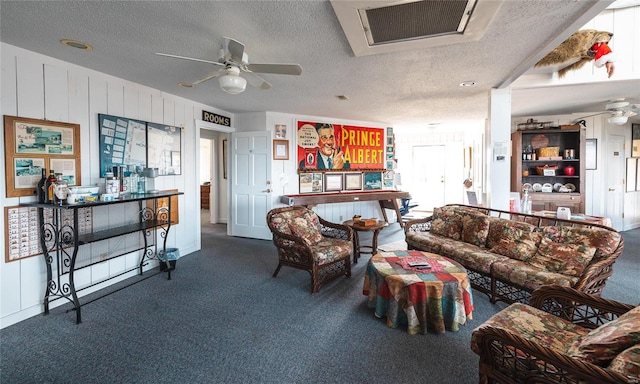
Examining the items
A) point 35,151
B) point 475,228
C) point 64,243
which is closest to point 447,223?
point 475,228

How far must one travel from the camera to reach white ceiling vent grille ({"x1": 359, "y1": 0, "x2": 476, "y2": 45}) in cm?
188

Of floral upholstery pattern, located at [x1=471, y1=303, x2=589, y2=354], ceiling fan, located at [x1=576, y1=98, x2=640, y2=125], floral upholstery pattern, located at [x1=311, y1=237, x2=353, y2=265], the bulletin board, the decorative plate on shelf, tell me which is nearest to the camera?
floral upholstery pattern, located at [x1=471, y1=303, x2=589, y2=354]

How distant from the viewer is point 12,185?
2447 millimetres

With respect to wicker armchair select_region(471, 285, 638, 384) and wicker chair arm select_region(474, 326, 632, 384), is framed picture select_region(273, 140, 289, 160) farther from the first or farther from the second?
wicker chair arm select_region(474, 326, 632, 384)

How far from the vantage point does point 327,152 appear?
232 inches

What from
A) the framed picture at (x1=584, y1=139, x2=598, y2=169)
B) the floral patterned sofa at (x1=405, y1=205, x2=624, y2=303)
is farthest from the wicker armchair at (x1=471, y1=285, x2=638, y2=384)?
the framed picture at (x1=584, y1=139, x2=598, y2=169)

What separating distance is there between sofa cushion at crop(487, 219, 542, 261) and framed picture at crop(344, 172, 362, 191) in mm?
3230

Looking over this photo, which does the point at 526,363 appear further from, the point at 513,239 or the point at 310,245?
the point at 310,245

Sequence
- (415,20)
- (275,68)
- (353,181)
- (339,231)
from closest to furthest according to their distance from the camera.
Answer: (415,20) → (275,68) → (339,231) → (353,181)

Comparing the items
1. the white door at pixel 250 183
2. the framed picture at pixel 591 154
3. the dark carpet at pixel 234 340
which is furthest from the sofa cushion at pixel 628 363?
the framed picture at pixel 591 154

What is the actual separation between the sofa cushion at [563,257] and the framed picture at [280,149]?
13.0ft

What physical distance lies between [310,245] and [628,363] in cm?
260

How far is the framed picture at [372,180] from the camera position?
639cm

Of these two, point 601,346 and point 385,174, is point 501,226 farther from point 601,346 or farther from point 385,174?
point 385,174
